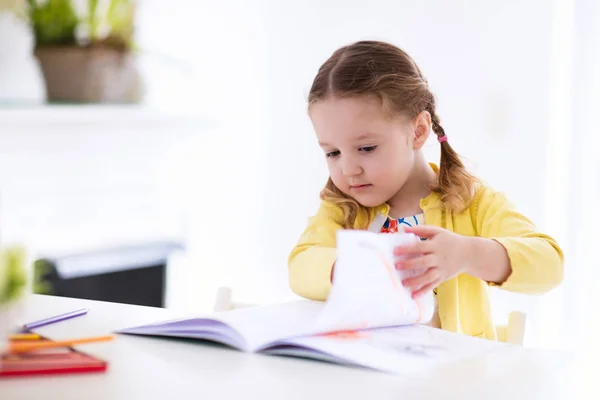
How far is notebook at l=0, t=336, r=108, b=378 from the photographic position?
721mm

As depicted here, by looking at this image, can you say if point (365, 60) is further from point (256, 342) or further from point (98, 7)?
point (98, 7)

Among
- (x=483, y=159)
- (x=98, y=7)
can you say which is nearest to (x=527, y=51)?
(x=483, y=159)

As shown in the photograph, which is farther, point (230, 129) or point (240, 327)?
point (230, 129)

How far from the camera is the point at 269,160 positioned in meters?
3.24

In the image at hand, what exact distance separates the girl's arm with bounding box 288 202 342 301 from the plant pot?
1.24m

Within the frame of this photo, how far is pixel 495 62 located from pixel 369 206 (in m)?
1.39

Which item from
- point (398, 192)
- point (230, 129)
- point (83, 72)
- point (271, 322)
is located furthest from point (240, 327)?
point (230, 129)

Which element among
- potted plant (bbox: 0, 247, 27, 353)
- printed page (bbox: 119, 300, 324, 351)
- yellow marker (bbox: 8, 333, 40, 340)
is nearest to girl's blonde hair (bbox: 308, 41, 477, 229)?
printed page (bbox: 119, 300, 324, 351)

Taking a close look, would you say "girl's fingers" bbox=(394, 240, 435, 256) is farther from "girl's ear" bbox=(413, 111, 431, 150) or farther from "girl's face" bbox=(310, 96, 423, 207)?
"girl's ear" bbox=(413, 111, 431, 150)

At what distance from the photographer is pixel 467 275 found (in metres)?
1.38

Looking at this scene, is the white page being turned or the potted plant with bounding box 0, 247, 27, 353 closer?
the potted plant with bounding box 0, 247, 27, 353

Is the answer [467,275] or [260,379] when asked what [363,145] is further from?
[260,379]

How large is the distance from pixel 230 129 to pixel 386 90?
6.33 ft

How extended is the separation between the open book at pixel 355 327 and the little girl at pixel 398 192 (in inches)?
9.4
